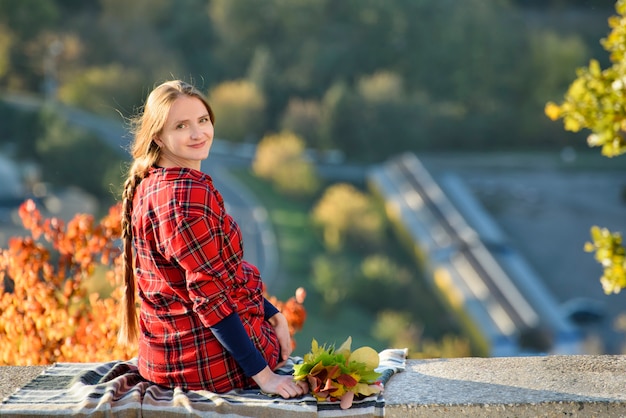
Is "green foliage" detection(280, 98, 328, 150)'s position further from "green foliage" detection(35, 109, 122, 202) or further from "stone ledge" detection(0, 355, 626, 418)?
"stone ledge" detection(0, 355, 626, 418)

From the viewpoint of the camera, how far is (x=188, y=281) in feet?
6.26

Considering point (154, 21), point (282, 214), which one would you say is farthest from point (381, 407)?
point (154, 21)

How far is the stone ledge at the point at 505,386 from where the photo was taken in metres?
1.93

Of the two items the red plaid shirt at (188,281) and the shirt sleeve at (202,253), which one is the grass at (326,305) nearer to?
the red plaid shirt at (188,281)

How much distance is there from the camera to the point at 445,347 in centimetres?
2412

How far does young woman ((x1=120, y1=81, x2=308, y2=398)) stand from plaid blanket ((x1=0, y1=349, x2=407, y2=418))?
0.04m

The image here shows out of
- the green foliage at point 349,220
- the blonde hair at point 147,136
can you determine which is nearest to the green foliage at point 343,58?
the green foliage at point 349,220

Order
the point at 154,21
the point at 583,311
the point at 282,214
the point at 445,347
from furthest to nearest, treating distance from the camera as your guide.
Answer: the point at 154,21 → the point at 282,214 → the point at 583,311 → the point at 445,347

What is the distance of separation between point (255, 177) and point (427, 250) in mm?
8840

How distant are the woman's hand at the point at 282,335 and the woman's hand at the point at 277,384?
0.58 feet

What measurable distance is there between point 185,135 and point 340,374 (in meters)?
0.60

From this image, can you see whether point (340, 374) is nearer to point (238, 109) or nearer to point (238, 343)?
point (238, 343)

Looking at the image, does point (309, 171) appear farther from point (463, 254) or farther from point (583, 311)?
point (583, 311)

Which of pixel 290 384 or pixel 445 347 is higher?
pixel 445 347
